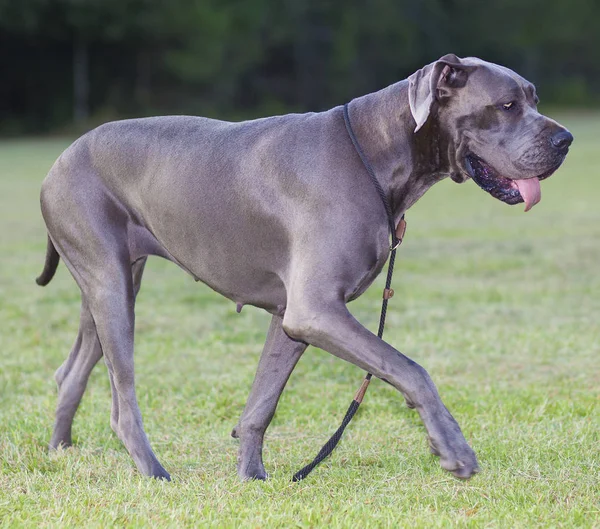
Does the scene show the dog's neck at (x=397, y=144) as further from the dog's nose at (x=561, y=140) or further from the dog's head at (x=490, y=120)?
the dog's nose at (x=561, y=140)

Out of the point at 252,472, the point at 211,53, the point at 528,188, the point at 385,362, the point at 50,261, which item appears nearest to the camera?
the point at 385,362

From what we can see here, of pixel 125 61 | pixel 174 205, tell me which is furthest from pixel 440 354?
pixel 125 61

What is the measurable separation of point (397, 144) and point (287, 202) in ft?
1.69

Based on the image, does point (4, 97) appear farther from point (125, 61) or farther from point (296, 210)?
point (296, 210)

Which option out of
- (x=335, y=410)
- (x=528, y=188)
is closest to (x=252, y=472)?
(x=335, y=410)

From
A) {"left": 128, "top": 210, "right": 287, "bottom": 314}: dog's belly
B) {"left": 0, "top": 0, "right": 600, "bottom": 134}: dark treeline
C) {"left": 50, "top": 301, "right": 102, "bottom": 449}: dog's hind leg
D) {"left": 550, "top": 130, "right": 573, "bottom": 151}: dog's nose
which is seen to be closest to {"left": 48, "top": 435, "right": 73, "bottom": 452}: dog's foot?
{"left": 50, "top": 301, "right": 102, "bottom": 449}: dog's hind leg

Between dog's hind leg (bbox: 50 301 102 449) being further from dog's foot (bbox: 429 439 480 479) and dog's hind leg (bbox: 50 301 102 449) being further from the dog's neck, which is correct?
dog's foot (bbox: 429 439 480 479)

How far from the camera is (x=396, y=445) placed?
5.02m

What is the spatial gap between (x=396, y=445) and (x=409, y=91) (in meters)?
1.91

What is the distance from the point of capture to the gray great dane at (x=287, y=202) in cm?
388

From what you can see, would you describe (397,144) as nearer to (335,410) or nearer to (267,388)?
(267,388)

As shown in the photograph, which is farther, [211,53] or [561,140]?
[211,53]

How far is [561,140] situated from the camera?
13.0 ft

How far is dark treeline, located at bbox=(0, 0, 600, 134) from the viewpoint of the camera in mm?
44062
